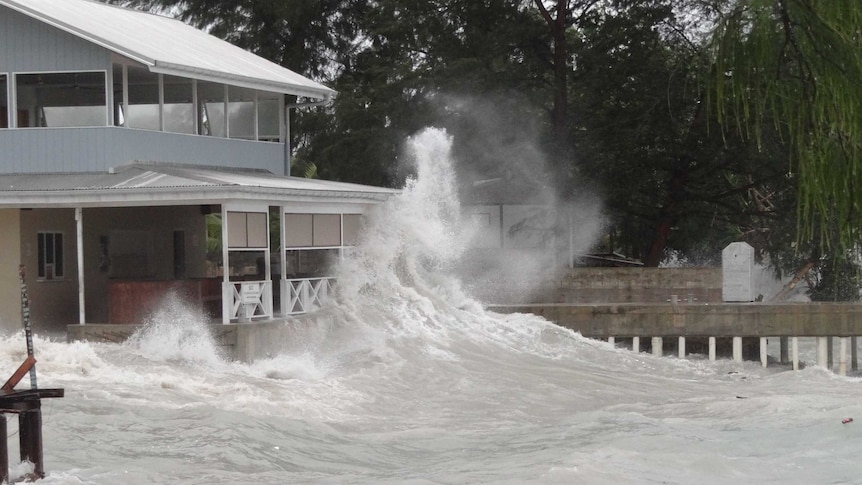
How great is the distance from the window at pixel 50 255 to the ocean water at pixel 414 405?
3.23 meters

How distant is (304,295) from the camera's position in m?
26.7

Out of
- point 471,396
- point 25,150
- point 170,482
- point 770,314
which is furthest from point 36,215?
point 770,314

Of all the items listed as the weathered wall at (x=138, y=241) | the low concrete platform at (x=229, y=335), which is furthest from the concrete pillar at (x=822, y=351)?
the weathered wall at (x=138, y=241)

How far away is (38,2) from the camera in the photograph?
2694cm

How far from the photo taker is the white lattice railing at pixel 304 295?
25.9m

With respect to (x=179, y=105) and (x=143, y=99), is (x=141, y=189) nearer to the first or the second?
(x=179, y=105)

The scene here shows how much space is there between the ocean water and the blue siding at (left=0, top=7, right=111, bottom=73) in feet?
19.2

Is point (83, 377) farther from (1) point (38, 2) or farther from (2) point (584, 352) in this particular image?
(2) point (584, 352)

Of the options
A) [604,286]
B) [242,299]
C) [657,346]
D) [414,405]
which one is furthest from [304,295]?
[604,286]

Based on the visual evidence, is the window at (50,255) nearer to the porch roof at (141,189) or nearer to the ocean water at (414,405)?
the porch roof at (141,189)

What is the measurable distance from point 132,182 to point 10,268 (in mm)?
3147

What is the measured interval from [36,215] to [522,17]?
21064 mm

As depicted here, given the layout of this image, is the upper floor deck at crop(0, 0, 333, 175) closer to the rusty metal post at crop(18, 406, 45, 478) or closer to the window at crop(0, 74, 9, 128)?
the window at crop(0, 74, 9, 128)

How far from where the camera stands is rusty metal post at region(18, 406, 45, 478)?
1323cm
